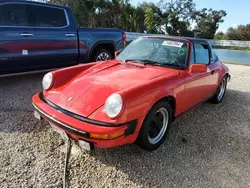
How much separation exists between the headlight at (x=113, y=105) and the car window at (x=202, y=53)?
191 cm

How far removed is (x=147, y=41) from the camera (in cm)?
359

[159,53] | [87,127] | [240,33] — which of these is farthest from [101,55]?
[240,33]

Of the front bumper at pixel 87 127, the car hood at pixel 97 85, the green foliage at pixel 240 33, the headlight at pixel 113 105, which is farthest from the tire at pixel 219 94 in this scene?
the green foliage at pixel 240 33

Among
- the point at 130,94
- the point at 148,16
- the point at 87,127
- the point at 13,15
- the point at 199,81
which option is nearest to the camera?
the point at 87,127

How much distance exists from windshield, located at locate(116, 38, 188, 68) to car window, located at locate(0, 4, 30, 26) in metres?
2.52

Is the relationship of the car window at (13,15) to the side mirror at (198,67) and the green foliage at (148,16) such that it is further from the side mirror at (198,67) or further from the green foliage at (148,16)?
the green foliage at (148,16)

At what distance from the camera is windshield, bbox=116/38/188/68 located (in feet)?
10.4

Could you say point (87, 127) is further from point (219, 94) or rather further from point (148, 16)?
point (148, 16)

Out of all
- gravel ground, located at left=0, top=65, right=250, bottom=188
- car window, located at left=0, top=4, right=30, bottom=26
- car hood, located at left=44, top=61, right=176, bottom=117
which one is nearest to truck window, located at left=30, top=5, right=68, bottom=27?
car window, located at left=0, top=4, right=30, bottom=26

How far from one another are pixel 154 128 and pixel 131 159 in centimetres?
48

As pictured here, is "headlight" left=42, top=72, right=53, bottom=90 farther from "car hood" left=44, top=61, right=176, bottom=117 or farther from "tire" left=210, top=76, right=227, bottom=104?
"tire" left=210, top=76, right=227, bottom=104

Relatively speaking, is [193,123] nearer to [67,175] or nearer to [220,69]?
[220,69]

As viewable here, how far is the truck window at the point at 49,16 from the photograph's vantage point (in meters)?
4.86

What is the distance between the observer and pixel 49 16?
509cm
